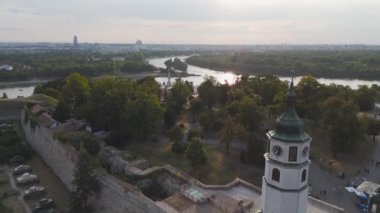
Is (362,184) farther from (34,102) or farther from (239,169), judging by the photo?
(34,102)

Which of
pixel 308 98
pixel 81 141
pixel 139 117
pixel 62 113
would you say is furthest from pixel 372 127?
pixel 62 113

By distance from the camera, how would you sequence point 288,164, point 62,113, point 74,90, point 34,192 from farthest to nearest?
point 74,90, point 62,113, point 34,192, point 288,164

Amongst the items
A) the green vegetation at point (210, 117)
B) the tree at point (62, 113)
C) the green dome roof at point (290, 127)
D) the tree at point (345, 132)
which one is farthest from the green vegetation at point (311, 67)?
the green dome roof at point (290, 127)

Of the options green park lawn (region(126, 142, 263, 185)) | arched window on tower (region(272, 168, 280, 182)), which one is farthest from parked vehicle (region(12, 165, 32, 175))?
arched window on tower (region(272, 168, 280, 182))

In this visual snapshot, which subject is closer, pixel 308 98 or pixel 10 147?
pixel 10 147

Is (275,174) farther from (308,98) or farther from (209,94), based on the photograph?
(209,94)

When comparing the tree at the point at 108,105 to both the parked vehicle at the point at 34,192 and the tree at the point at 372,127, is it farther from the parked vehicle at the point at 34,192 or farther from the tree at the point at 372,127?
the tree at the point at 372,127
